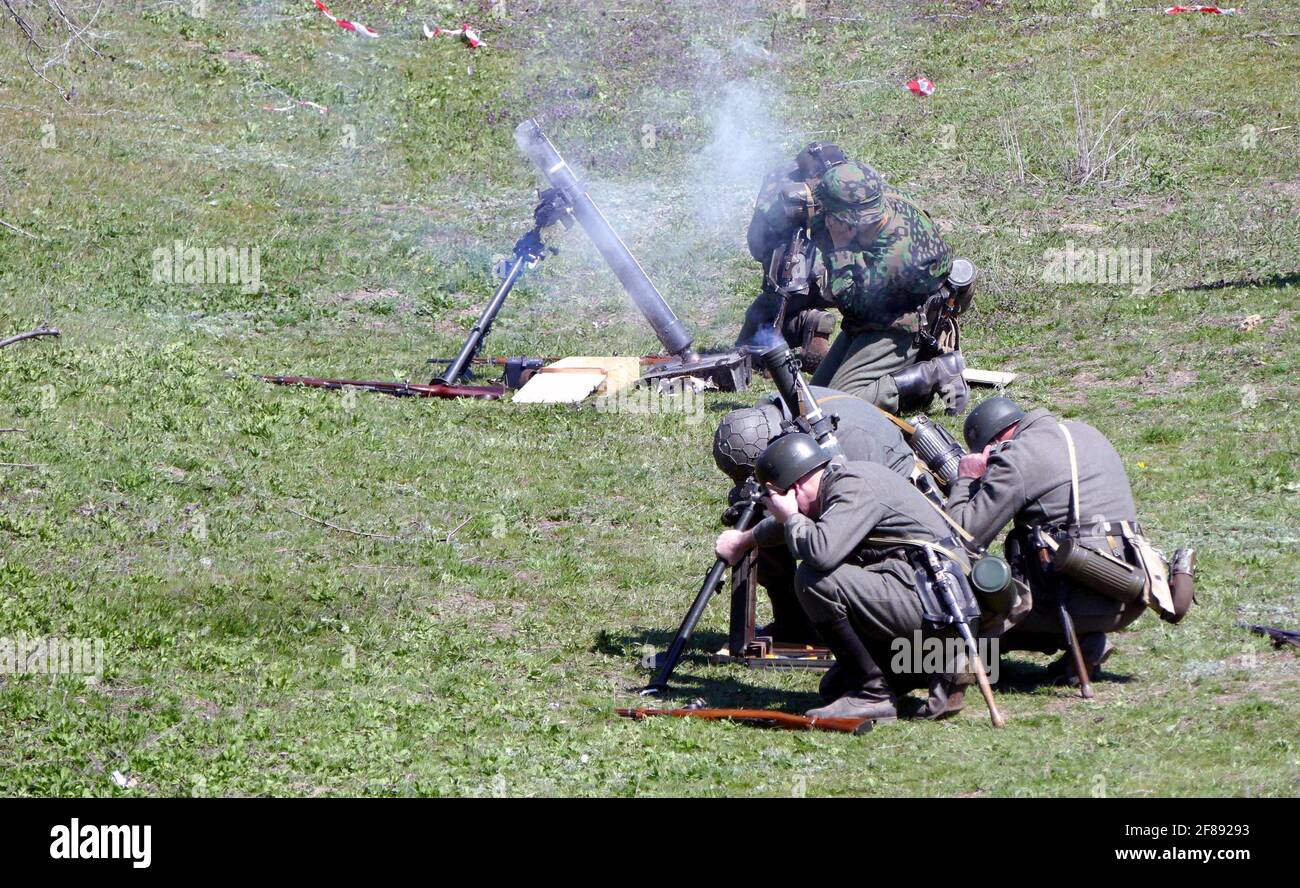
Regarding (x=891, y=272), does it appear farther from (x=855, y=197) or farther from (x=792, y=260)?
(x=792, y=260)

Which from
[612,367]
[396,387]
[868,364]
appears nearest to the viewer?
[868,364]

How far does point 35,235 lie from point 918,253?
35.0 ft

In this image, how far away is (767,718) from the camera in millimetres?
7340

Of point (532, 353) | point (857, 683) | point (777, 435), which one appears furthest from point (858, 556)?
point (532, 353)

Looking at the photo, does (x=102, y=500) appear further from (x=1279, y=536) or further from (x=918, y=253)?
(x=1279, y=536)

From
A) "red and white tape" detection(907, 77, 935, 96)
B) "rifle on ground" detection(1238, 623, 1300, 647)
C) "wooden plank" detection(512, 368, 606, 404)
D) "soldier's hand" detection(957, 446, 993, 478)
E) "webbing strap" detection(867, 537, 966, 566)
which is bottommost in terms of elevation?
"rifle on ground" detection(1238, 623, 1300, 647)

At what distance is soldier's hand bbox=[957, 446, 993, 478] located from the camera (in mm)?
8109

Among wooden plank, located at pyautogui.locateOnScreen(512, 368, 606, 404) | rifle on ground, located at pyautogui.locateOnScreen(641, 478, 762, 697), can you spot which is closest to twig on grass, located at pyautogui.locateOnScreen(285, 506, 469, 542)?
rifle on ground, located at pyautogui.locateOnScreen(641, 478, 762, 697)

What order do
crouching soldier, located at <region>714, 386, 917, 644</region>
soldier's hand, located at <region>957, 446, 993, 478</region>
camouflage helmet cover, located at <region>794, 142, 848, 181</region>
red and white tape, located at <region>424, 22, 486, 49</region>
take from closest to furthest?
soldier's hand, located at <region>957, 446, 993, 478</region>
crouching soldier, located at <region>714, 386, 917, 644</region>
camouflage helmet cover, located at <region>794, 142, 848, 181</region>
red and white tape, located at <region>424, 22, 486, 49</region>

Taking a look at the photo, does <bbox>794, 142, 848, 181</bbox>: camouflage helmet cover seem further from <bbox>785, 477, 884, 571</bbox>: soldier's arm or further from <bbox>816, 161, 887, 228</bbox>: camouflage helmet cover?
<bbox>785, 477, 884, 571</bbox>: soldier's arm

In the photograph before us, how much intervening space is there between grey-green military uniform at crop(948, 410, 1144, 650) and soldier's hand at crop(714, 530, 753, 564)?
111 centimetres

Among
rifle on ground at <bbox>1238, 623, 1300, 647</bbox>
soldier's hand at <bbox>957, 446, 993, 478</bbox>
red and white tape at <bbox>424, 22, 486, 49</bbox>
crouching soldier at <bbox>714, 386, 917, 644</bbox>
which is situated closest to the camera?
rifle on ground at <bbox>1238, 623, 1300, 647</bbox>

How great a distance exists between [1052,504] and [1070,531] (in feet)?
0.53

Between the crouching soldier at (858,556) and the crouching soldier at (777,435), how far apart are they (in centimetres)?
76
